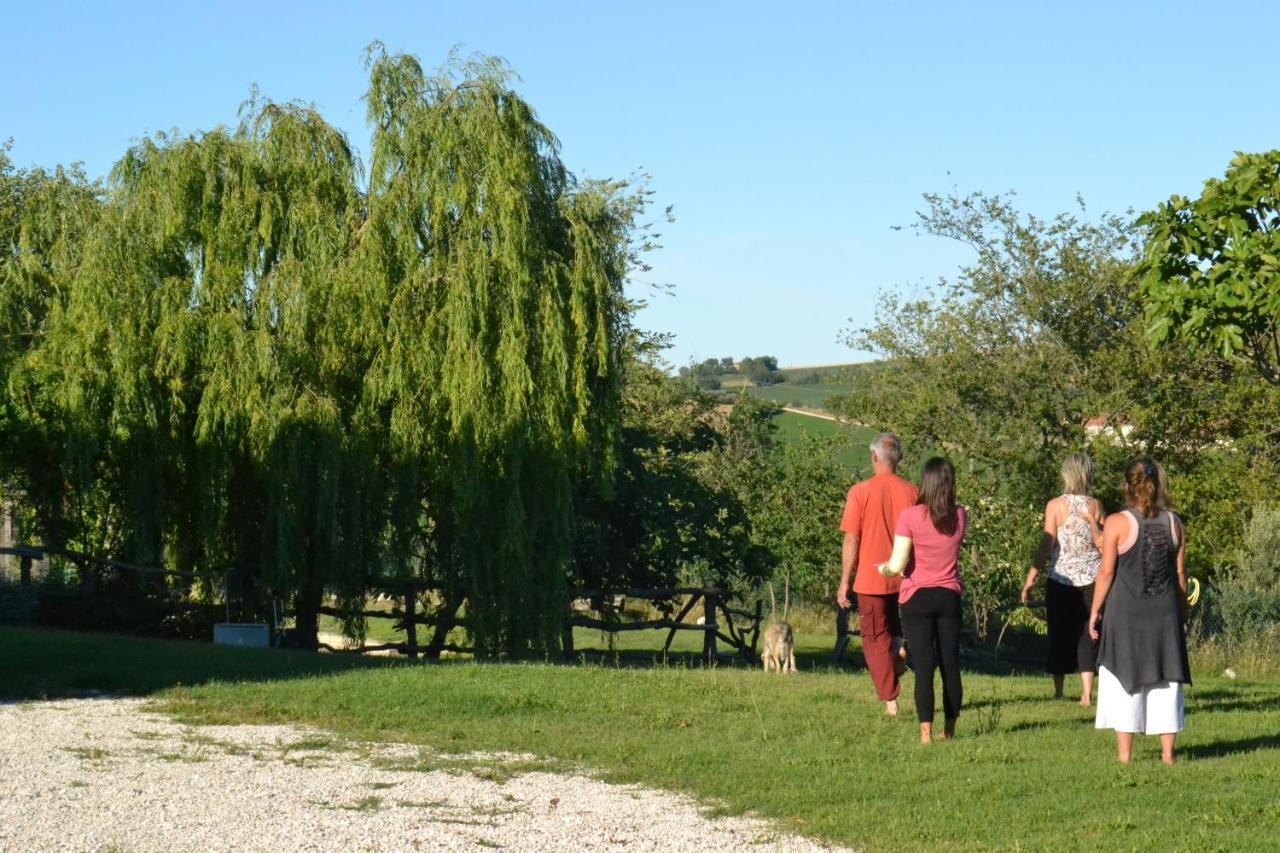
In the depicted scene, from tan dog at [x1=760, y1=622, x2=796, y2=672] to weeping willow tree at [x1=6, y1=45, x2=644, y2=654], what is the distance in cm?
406

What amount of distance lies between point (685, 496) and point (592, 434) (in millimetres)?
5931

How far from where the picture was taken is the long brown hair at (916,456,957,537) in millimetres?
9453

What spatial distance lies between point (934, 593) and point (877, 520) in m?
1.10

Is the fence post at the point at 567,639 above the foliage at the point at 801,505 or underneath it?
underneath

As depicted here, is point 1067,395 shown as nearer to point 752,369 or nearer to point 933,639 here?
point 933,639

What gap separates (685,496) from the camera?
2555 centimetres

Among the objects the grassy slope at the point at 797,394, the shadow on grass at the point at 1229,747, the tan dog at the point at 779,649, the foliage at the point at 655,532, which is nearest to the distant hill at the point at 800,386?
the grassy slope at the point at 797,394

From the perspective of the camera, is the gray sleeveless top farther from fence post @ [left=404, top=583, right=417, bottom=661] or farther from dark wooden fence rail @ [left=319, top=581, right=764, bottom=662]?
fence post @ [left=404, top=583, right=417, bottom=661]

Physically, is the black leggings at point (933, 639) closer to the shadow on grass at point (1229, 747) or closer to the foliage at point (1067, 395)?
the shadow on grass at point (1229, 747)

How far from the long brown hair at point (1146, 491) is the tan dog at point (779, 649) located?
6.63m

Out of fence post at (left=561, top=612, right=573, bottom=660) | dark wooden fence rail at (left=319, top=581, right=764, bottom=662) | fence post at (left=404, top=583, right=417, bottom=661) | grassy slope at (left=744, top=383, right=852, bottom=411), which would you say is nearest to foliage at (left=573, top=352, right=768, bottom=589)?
dark wooden fence rail at (left=319, top=581, right=764, bottom=662)

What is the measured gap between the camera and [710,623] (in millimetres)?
21000

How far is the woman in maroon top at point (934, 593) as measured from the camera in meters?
9.45

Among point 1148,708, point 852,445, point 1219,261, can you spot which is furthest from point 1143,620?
point 852,445
